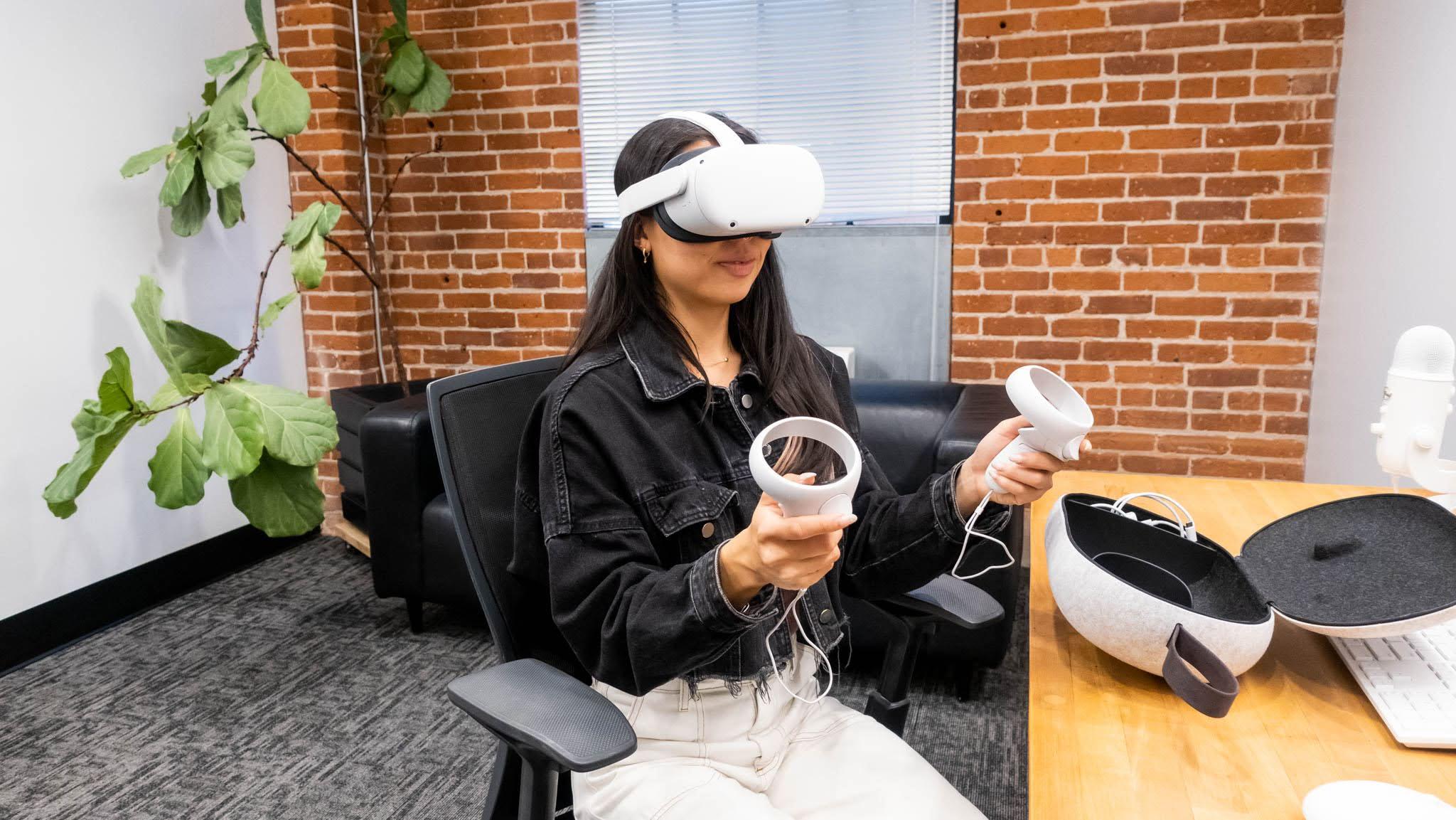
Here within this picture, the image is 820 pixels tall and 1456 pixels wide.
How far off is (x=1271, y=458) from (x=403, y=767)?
8.90 ft

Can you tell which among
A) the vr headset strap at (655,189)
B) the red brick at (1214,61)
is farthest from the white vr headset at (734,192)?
the red brick at (1214,61)

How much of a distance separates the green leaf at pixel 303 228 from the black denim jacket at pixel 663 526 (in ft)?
6.89

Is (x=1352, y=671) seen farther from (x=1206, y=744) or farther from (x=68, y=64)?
(x=68, y=64)

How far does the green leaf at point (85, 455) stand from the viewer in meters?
2.35

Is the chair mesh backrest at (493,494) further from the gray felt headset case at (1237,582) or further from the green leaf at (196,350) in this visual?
the green leaf at (196,350)

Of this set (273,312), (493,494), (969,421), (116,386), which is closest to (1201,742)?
(493,494)

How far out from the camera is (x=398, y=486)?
271 cm

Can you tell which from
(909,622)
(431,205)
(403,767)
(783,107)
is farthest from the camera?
(431,205)

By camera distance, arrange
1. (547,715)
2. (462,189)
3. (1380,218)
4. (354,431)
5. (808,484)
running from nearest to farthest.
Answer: (808,484), (547,715), (1380,218), (354,431), (462,189)

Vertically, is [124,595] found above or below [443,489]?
below

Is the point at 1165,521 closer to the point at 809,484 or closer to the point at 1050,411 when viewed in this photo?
the point at 1050,411

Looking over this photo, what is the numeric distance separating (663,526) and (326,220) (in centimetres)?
228

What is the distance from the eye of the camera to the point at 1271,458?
2941 mm

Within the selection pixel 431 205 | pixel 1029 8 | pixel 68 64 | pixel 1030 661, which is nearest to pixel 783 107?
pixel 1029 8
